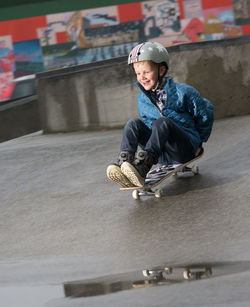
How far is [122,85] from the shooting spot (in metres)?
9.84

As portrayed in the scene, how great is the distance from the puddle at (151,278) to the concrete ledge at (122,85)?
564cm

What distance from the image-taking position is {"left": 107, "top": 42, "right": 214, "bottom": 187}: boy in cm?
552

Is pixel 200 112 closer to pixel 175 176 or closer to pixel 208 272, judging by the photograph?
pixel 175 176

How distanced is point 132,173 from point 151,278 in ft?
5.70

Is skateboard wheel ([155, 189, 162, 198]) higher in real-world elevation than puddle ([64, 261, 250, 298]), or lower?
lower

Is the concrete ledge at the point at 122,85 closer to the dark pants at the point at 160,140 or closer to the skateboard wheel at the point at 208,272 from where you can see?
the dark pants at the point at 160,140

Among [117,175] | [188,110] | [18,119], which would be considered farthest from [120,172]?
[18,119]

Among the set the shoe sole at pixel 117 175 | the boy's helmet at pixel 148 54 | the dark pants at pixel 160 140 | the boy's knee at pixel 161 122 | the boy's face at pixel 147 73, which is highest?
the boy's helmet at pixel 148 54

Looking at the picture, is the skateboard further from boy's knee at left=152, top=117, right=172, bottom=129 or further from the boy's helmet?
the boy's helmet

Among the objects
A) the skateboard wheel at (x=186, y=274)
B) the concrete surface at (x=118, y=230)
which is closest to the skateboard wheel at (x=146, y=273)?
the concrete surface at (x=118, y=230)

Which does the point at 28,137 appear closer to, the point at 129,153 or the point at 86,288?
the point at 129,153

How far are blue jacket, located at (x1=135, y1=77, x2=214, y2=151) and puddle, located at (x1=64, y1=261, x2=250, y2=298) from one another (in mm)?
2121

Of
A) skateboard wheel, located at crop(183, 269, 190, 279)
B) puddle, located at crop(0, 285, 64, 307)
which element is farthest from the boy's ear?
puddle, located at crop(0, 285, 64, 307)

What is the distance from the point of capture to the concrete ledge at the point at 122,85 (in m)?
9.23
